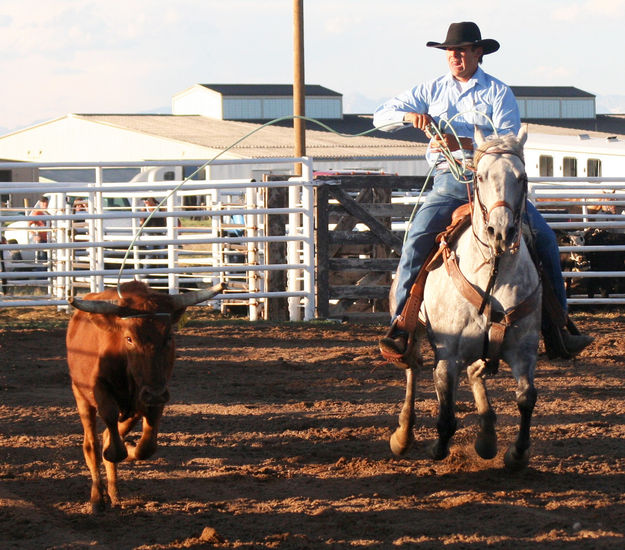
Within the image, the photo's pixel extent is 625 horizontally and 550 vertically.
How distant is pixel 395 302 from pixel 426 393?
7.88 ft

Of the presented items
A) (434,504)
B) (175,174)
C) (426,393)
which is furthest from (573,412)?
(175,174)

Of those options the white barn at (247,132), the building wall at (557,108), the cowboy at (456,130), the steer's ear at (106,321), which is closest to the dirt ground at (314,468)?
A: the cowboy at (456,130)

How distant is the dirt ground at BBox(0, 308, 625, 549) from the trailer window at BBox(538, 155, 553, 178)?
17.1 meters

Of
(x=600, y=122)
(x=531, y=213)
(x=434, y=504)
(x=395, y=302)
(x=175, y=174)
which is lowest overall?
(x=434, y=504)

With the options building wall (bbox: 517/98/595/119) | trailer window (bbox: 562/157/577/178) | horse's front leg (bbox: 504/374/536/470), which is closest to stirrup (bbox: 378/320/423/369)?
horse's front leg (bbox: 504/374/536/470)

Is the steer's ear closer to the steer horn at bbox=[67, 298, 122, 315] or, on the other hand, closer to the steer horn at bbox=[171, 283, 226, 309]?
the steer horn at bbox=[67, 298, 122, 315]

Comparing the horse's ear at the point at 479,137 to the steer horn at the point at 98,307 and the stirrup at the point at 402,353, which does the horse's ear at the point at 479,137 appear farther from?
A: the steer horn at the point at 98,307

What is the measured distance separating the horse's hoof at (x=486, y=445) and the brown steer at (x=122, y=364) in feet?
5.74

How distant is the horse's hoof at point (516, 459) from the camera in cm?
584

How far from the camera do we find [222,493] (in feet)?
19.0

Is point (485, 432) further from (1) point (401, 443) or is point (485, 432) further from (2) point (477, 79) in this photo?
(2) point (477, 79)

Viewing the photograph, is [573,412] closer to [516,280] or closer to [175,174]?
[516,280]

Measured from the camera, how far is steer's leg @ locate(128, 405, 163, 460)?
18.2 feet

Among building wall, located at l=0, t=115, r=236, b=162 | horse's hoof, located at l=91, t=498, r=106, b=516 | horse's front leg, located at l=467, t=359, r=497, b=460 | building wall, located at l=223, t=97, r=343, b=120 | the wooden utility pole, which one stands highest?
building wall, located at l=223, t=97, r=343, b=120
